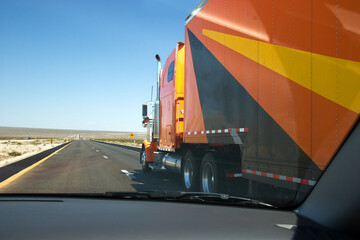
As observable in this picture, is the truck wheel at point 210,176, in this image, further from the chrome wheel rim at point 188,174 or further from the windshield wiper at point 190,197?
the windshield wiper at point 190,197

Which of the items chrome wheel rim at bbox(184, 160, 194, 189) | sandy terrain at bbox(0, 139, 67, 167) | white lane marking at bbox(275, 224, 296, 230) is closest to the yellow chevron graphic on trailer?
white lane marking at bbox(275, 224, 296, 230)

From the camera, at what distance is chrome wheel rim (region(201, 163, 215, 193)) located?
6.66 m

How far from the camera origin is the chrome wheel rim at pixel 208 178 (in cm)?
666

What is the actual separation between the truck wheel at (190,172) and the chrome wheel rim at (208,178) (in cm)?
34

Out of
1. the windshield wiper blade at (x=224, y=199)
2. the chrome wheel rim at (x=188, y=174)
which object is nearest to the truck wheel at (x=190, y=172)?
the chrome wheel rim at (x=188, y=174)

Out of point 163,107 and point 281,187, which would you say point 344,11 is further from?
point 163,107

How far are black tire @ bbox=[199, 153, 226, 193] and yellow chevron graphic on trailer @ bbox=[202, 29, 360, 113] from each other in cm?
245

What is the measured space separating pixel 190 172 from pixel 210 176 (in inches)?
45.7

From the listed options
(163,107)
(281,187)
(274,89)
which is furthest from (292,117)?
(163,107)

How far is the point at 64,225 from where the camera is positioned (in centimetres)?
249

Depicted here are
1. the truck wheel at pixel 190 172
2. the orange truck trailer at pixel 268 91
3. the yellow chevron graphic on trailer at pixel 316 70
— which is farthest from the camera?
the truck wheel at pixel 190 172

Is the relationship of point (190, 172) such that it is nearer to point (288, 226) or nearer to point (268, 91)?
point (268, 91)

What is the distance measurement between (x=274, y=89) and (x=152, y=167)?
818cm

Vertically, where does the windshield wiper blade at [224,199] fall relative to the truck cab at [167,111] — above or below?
below
